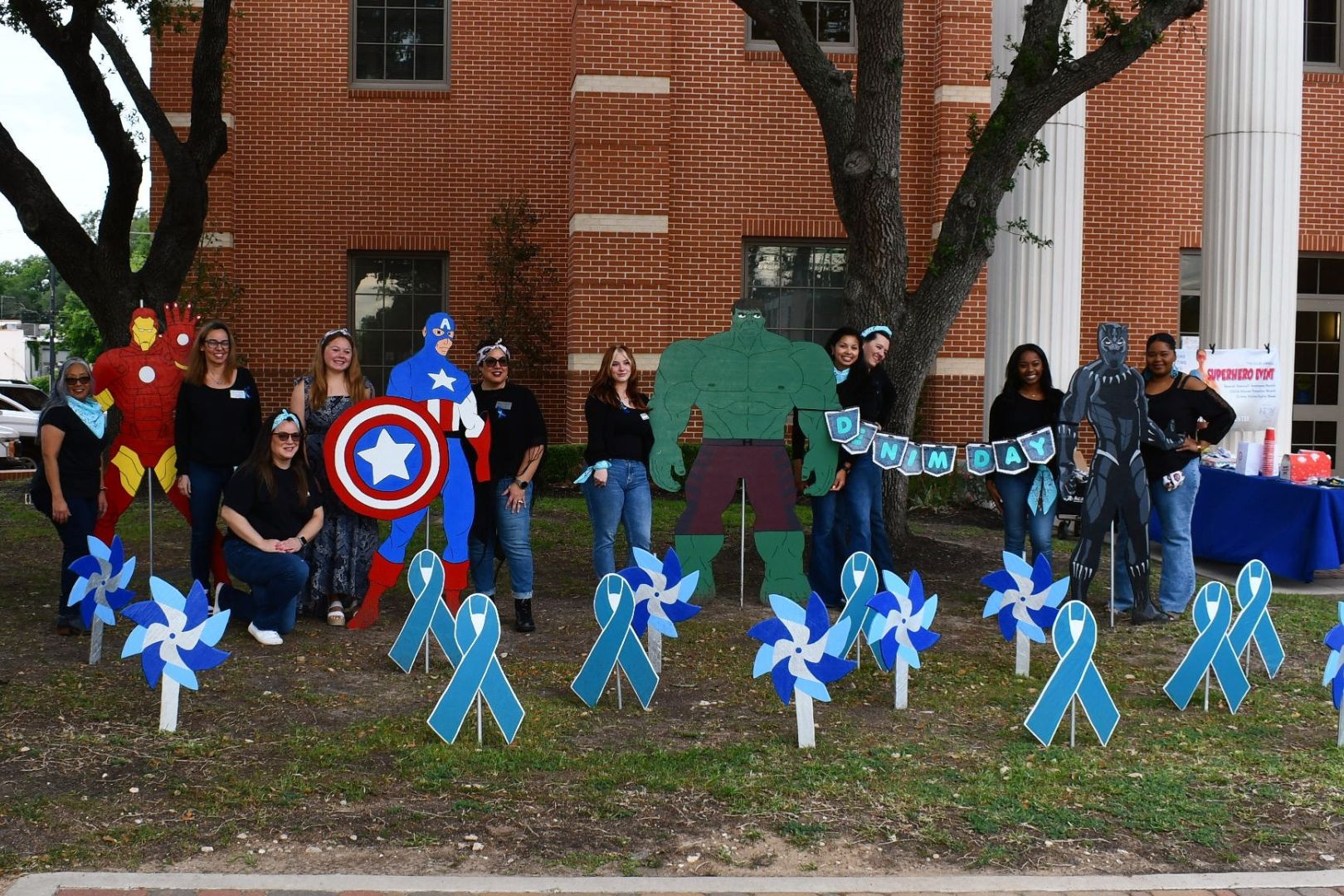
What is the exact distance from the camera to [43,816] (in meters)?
4.98

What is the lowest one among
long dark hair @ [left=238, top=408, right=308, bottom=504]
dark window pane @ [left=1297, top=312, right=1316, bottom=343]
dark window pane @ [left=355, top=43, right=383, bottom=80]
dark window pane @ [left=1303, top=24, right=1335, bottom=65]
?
long dark hair @ [left=238, top=408, right=308, bottom=504]

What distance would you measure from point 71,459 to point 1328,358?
668 inches

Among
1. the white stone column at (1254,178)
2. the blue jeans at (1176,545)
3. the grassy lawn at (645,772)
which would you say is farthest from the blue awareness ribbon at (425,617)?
the white stone column at (1254,178)

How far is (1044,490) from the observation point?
891 cm

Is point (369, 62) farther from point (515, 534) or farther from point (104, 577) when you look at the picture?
point (104, 577)

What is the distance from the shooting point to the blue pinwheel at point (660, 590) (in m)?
6.90

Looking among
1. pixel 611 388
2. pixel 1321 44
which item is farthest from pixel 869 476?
pixel 1321 44

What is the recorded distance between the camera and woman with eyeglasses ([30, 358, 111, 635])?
7.76 m

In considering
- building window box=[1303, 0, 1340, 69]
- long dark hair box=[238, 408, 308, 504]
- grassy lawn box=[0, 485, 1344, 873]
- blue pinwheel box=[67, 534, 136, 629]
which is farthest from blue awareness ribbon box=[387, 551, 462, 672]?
building window box=[1303, 0, 1340, 69]

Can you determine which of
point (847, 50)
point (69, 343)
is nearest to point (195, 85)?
point (847, 50)

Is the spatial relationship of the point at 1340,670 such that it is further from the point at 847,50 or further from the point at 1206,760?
the point at 847,50

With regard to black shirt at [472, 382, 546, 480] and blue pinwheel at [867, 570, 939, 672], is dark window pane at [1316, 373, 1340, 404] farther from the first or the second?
blue pinwheel at [867, 570, 939, 672]

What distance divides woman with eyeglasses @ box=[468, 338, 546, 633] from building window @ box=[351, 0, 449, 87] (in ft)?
34.8

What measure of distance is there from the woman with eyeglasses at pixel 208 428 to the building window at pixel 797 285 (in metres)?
10.4
